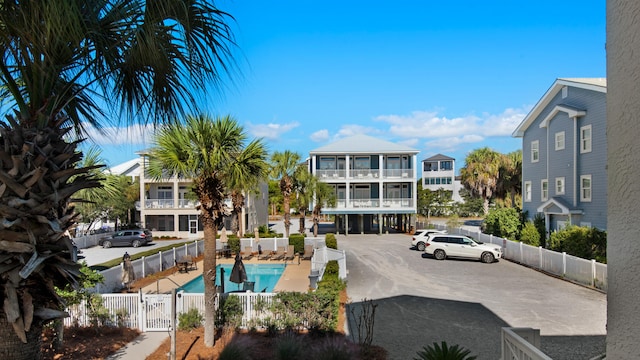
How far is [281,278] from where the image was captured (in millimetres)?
19031

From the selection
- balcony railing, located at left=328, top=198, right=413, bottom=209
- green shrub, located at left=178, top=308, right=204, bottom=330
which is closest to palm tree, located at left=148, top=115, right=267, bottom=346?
green shrub, located at left=178, top=308, right=204, bottom=330

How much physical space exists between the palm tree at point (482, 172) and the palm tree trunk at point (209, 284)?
33478mm

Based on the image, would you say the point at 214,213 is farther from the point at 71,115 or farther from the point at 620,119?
the point at 620,119

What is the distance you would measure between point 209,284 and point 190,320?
1570mm

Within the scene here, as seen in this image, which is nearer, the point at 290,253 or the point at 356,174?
the point at 290,253

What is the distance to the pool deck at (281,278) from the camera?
16.1 m

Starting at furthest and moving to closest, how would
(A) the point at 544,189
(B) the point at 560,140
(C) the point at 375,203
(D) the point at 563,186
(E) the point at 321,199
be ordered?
(C) the point at 375,203, (E) the point at 321,199, (A) the point at 544,189, (B) the point at 560,140, (D) the point at 563,186

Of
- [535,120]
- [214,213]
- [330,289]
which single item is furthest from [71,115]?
[535,120]

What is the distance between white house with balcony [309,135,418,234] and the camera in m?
37.5

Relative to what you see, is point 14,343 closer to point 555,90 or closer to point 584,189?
point 584,189

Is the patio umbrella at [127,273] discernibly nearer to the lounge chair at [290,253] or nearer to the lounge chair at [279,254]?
the lounge chair at [279,254]

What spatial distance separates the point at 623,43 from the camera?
7.51 feet

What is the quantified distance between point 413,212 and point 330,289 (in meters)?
27.8

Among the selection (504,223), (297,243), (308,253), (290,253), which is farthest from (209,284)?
(504,223)
